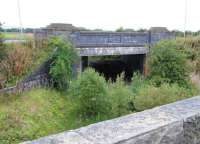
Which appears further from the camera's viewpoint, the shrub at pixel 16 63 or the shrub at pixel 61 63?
the shrub at pixel 61 63

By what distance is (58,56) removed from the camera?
12320 millimetres

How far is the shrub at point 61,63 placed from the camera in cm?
1216

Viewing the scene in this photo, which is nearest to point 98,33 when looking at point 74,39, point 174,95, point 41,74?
point 74,39

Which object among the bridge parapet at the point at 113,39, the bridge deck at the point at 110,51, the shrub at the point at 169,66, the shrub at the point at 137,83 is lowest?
the shrub at the point at 137,83

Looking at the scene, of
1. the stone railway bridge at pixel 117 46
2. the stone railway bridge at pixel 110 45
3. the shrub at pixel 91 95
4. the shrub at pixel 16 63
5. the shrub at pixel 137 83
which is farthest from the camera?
the stone railway bridge at pixel 117 46

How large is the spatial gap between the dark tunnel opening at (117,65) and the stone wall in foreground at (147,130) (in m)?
16.6

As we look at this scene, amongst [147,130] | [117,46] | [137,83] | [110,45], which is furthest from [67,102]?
[147,130]

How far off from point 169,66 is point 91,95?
20.3 ft

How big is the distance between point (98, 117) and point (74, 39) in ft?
15.1

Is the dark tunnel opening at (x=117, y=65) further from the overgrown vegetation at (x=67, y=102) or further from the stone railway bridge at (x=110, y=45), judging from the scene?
the overgrown vegetation at (x=67, y=102)

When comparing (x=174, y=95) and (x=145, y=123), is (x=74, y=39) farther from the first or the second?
(x=145, y=123)

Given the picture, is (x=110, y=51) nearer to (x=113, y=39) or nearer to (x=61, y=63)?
(x=113, y=39)

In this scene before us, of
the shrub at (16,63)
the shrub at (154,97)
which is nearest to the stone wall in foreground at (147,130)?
the shrub at (154,97)

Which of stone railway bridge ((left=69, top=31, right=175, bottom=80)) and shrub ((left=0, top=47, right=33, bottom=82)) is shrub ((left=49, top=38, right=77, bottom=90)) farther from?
shrub ((left=0, top=47, right=33, bottom=82))
